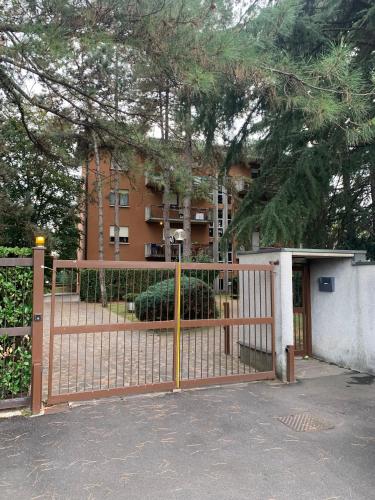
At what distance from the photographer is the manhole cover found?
407 centimetres

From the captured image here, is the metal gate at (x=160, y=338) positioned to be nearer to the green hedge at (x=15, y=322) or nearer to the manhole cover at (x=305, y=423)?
the green hedge at (x=15, y=322)

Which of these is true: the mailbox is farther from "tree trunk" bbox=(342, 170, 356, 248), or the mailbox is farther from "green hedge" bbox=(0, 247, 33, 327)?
"green hedge" bbox=(0, 247, 33, 327)

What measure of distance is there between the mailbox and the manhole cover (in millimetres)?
3044

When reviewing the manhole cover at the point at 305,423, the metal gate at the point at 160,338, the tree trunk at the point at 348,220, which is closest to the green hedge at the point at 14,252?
the metal gate at the point at 160,338

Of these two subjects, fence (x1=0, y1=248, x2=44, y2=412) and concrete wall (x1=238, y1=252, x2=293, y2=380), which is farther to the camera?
concrete wall (x1=238, y1=252, x2=293, y2=380)

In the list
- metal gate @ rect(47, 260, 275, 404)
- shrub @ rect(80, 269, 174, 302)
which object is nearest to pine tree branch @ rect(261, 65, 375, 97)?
metal gate @ rect(47, 260, 275, 404)

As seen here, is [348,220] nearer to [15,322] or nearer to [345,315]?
[345,315]

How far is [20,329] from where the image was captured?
453cm

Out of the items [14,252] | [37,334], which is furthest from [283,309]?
[14,252]

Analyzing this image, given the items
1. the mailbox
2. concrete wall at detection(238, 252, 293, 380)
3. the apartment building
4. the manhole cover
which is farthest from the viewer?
the apartment building

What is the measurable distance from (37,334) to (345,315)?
16.4ft

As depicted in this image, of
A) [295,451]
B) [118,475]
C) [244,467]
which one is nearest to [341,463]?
[295,451]

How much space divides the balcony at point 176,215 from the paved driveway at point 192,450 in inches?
953

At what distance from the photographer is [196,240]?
30266 mm
